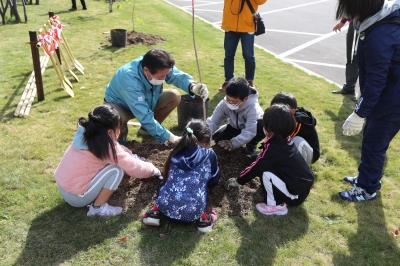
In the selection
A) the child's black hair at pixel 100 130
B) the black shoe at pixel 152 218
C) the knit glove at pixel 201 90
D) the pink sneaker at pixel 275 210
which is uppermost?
the child's black hair at pixel 100 130

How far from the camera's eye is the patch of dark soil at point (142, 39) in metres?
9.05

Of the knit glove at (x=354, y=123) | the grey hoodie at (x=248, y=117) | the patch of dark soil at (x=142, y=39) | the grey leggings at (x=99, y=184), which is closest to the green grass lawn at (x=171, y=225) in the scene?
the grey leggings at (x=99, y=184)

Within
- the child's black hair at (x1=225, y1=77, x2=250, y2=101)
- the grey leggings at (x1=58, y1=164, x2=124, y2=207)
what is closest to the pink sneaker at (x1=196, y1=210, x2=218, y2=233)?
the grey leggings at (x1=58, y1=164, x2=124, y2=207)

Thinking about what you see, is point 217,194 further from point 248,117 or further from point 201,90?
point 201,90

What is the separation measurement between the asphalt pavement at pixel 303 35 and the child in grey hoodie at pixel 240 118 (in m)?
3.35

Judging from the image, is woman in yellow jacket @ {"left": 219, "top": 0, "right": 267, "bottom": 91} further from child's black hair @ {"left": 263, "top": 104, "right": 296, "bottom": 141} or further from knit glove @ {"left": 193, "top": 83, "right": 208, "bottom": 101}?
child's black hair @ {"left": 263, "top": 104, "right": 296, "bottom": 141}

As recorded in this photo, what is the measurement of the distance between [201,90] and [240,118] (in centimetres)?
53

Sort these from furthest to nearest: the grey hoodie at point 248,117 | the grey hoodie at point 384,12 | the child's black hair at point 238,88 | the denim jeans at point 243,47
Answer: the denim jeans at point 243,47, the grey hoodie at point 248,117, the child's black hair at point 238,88, the grey hoodie at point 384,12

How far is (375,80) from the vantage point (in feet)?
9.09

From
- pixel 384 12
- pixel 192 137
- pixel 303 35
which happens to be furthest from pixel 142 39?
pixel 384 12

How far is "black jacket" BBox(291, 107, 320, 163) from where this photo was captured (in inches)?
139

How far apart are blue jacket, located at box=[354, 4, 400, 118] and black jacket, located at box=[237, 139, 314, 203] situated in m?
0.64

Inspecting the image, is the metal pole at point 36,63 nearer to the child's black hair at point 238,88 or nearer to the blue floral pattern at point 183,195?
the child's black hair at point 238,88

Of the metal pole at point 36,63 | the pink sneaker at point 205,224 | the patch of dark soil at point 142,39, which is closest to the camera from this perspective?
the pink sneaker at point 205,224
